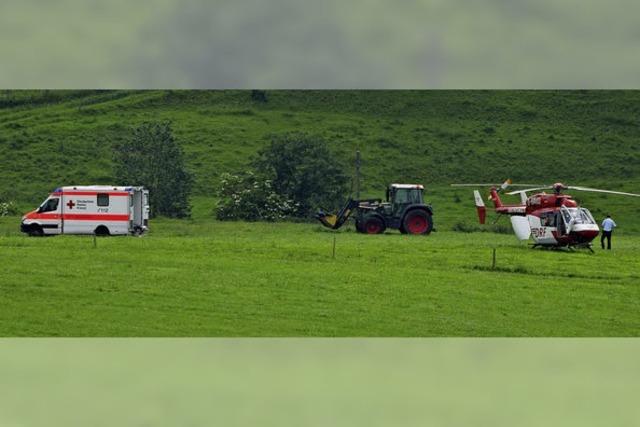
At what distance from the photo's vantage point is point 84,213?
128 feet

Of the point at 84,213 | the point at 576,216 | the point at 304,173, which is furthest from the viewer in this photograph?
the point at 304,173

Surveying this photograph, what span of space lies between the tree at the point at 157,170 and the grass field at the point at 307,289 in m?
19.8

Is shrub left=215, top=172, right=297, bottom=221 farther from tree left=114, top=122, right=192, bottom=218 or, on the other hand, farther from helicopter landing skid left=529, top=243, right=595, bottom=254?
helicopter landing skid left=529, top=243, right=595, bottom=254

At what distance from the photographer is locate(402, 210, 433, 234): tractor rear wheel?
41.5 m

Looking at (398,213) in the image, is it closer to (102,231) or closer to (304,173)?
(102,231)

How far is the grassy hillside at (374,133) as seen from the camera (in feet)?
221

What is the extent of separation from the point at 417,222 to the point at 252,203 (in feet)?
56.6

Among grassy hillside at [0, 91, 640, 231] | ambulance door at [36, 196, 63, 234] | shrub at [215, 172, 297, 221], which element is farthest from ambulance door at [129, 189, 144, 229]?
grassy hillside at [0, 91, 640, 231]

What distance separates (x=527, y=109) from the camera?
81000mm

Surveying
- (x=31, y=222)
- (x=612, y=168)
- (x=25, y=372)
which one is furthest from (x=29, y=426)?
(x=612, y=168)

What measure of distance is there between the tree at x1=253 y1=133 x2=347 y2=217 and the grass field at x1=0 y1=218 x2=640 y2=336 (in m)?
21.4

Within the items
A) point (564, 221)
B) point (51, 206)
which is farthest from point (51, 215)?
point (564, 221)

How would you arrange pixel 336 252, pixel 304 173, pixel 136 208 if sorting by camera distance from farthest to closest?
pixel 304 173, pixel 136 208, pixel 336 252

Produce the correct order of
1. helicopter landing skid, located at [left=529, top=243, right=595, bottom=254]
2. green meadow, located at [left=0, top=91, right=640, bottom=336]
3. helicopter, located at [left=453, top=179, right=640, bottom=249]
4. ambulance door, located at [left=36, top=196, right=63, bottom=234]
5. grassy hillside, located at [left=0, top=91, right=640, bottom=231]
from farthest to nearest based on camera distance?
grassy hillside, located at [left=0, top=91, right=640, bottom=231], ambulance door, located at [left=36, top=196, right=63, bottom=234], helicopter landing skid, located at [left=529, top=243, right=595, bottom=254], helicopter, located at [left=453, top=179, right=640, bottom=249], green meadow, located at [left=0, top=91, right=640, bottom=336]
